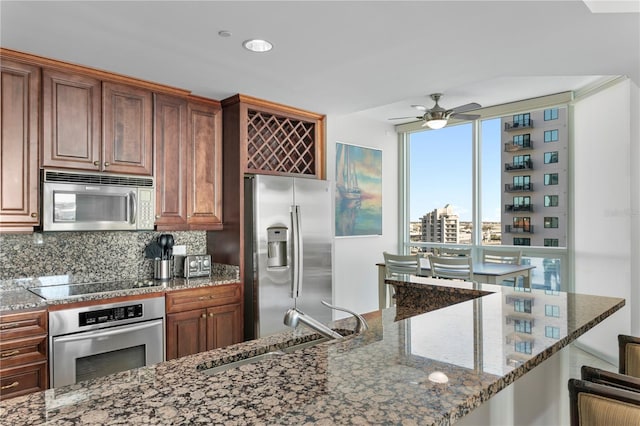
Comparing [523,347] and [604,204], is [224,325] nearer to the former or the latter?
[523,347]

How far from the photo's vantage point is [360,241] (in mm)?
5391

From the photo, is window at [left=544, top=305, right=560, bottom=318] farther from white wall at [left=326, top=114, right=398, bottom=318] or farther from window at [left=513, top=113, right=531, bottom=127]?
window at [left=513, top=113, right=531, bottom=127]

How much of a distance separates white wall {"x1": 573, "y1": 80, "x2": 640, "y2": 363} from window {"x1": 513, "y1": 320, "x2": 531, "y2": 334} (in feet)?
8.52

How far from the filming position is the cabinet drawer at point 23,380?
238cm

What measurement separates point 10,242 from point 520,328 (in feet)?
10.4

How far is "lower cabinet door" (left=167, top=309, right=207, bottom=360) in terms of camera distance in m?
3.12

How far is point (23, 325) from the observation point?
96.3 inches

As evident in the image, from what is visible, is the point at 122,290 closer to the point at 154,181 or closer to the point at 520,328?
the point at 154,181

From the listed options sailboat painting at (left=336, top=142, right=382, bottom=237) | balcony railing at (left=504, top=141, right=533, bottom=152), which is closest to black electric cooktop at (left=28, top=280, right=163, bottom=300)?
sailboat painting at (left=336, top=142, right=382, bottom=237)

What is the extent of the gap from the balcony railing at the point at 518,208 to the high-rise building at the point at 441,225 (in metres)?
0.66

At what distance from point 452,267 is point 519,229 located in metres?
1.35

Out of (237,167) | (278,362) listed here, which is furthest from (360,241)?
(278,362)

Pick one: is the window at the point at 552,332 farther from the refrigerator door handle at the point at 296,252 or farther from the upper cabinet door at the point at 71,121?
the upper cabinet door at the point at 71,121

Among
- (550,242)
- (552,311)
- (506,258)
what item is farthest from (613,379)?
(550,242)
